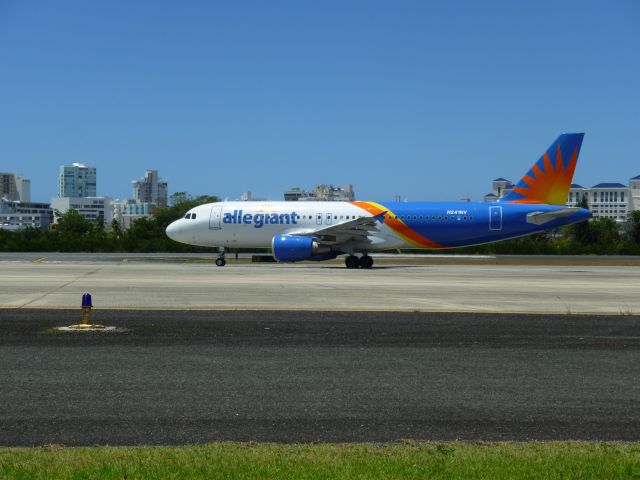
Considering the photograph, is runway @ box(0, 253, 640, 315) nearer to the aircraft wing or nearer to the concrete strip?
the concrete strip

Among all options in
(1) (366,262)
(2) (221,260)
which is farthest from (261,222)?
(1) (366,262)

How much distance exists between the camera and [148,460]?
704 centimetres

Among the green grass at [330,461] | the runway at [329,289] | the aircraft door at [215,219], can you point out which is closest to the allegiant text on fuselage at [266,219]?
the aircraft door at [215,219]

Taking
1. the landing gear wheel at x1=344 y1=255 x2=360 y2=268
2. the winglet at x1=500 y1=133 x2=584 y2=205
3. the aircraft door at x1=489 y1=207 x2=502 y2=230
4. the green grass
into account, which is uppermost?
the winglet at x1=500 y1=133 x2=584 y2=205

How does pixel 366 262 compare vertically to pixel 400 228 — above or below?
below

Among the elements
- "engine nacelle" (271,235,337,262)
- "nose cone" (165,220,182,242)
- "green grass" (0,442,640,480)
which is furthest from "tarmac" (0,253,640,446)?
"nose cone" (165,220,182,242)

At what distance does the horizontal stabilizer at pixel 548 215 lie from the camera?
41.6 m

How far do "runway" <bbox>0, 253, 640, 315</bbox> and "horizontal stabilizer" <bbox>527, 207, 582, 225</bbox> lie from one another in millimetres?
4507

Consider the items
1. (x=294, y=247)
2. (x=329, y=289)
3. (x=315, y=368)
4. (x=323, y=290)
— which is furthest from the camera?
(x=294, y=247)

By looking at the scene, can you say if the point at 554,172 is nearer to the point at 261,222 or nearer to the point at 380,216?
the point at 380,216

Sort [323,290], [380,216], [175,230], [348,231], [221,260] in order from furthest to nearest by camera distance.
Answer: [175,230], [380,216], [221,260], [348,231], [323,290]

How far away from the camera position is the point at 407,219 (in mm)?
42031

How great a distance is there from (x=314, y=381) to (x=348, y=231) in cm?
2991

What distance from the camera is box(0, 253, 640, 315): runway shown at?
20578 millimetres
